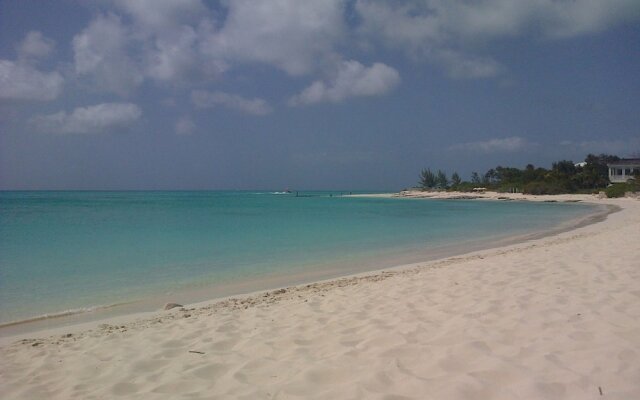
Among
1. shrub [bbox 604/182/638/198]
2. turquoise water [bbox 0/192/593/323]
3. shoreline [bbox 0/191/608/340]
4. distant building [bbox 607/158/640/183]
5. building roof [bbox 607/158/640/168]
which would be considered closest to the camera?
shoreline [bbox 0/191/608/340]

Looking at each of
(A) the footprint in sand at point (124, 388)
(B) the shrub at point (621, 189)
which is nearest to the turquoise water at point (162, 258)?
(A) the footprint in sand at point (124, 388)

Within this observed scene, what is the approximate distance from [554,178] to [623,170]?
32.6 feet

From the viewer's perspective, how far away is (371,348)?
13.0ft

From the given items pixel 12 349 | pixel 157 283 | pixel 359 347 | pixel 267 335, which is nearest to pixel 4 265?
pixel 157 283

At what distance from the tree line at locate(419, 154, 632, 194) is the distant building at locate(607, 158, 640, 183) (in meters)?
1.70

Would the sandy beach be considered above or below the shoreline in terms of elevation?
above

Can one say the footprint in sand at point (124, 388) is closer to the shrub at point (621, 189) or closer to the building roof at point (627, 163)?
A: the shrub at point (621, 189)

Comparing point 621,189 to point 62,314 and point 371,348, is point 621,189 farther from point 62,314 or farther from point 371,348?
point 62,314

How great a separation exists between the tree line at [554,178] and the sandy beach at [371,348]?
69712 mm

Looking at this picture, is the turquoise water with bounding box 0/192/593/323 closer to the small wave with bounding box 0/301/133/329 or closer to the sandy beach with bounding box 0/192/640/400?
the small wave with bounding box 0/301/133/329

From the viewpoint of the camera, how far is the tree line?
68812mm

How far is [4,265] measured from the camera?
11.6 m

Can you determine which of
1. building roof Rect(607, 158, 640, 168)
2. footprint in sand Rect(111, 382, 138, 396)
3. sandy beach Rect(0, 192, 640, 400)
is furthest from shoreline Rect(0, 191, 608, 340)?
building roof Rect(607, 158, 640, 168)

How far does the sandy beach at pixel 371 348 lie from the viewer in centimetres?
309
